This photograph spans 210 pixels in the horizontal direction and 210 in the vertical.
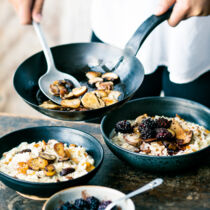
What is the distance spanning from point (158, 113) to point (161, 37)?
12.7 inches

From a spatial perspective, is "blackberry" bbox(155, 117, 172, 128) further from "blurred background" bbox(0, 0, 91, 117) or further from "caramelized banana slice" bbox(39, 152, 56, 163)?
"blurred background" bbox(0, 0, 91, 117)

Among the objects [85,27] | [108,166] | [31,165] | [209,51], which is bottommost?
[85,27]

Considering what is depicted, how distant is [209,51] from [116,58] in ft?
1.59

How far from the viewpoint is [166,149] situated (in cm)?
118

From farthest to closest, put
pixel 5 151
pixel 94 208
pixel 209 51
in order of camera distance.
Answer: pixel 209 51 < pixel 5 151 < pixel 94 208

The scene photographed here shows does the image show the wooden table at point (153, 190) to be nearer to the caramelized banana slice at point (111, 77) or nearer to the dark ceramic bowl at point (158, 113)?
the dark ceramic bowl at point (158, 113)

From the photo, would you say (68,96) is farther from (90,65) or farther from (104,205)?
(104,205)

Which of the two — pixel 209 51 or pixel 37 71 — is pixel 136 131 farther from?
pixel 209 51

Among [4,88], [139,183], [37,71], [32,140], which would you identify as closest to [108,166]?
[139,183]

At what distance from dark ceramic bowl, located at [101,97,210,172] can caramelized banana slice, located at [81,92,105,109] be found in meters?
0.14

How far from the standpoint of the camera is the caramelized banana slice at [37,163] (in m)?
1.08

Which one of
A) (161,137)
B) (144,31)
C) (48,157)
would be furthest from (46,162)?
(144,31)

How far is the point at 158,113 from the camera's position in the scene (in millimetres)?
1436

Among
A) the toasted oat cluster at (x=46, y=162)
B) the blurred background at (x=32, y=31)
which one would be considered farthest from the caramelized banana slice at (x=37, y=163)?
the blurred background at (x=32, y=31)
